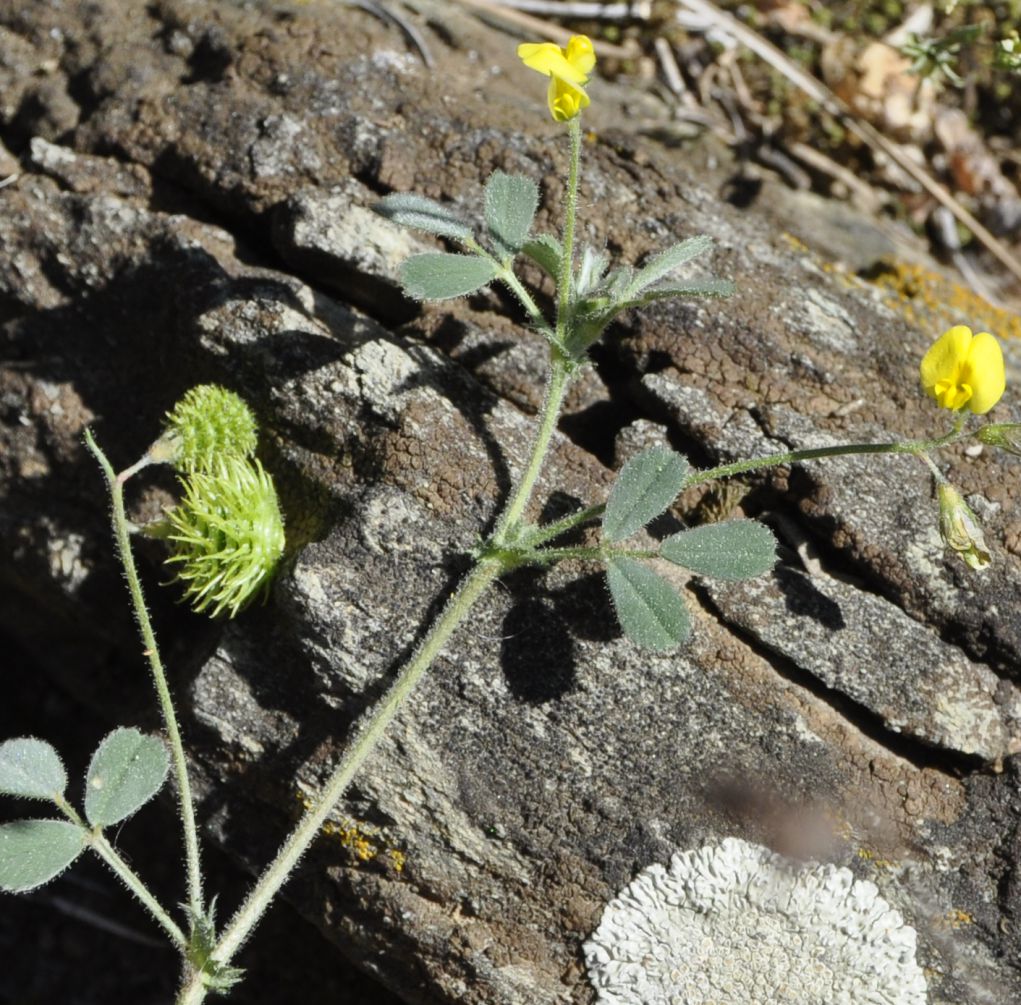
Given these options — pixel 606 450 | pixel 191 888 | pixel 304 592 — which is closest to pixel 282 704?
pixel 304 592

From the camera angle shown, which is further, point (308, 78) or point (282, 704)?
point (308, 78)

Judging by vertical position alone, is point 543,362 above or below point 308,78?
below

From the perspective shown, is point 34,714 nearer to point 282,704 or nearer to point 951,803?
point 282,704

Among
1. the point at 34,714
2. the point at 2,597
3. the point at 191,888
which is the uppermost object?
the point at 191,888

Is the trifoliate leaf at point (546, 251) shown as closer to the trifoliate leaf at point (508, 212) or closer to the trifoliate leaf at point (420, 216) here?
the trifoliate leaf at point (508, 212)

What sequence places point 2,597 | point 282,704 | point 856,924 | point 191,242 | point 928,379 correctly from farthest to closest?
point 2,597
point 191,242
point 282,704
point 856,924
point 928,379

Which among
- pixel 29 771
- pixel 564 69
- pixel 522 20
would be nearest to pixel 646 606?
pixel 564 69

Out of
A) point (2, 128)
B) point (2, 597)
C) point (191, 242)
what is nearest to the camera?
point (191, 242)
